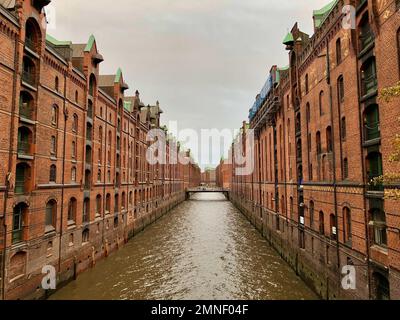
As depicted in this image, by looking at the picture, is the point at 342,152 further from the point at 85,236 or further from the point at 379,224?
the point at 85,236

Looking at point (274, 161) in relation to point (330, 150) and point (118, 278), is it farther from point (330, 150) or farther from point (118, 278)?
point (118, 278)

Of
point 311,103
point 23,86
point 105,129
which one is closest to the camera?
point 23,86

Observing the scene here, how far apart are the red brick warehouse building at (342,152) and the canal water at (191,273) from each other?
85.6 inches

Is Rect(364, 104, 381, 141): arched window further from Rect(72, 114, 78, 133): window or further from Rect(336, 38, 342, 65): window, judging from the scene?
Rect(72, 114, 78, 133): window

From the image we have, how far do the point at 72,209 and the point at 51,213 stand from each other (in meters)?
2.87

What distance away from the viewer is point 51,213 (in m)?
18.2

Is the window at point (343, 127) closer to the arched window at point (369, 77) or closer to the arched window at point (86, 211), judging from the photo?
the arched window at point (369, 77)

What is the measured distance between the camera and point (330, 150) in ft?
54.7

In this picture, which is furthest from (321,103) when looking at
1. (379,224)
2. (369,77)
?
(379,224)

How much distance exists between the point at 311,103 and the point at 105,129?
61.8 feet

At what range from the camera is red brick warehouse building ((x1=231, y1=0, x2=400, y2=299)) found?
36.0ft

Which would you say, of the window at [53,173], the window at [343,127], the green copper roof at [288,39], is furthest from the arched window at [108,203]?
A: the window at [343,127]

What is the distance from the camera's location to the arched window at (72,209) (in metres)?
20.7
